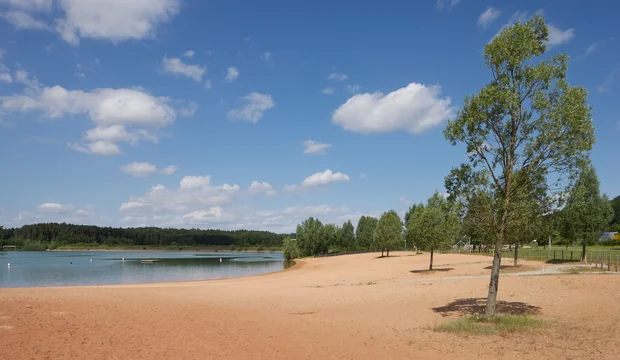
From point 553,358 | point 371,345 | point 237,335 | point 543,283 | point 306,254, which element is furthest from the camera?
point 306,254

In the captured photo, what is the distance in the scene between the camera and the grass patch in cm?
1562

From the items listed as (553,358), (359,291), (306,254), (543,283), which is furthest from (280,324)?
(306,254)

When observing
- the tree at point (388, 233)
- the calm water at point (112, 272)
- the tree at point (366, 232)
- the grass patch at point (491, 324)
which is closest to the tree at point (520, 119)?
the grass patch at point (491, 324)

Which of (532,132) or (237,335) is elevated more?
(532,132)

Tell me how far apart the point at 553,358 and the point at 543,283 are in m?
16.4

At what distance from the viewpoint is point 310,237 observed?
413ft

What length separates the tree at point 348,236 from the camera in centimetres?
14980

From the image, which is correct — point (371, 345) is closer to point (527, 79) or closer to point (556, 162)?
point (556, 162)

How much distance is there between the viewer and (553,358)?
12.1 m

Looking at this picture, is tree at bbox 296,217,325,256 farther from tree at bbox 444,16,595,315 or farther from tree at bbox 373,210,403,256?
tree at bbox 444,16,595,315

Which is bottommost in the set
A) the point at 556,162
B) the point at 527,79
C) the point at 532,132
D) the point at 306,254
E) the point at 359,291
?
the point at 306,254

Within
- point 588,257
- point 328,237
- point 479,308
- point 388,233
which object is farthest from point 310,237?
point 479,308

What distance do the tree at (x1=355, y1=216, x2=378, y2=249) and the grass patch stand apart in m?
129

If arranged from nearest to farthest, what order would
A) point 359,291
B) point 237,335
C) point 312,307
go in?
point 237,335
point 312,307
point 359,291
